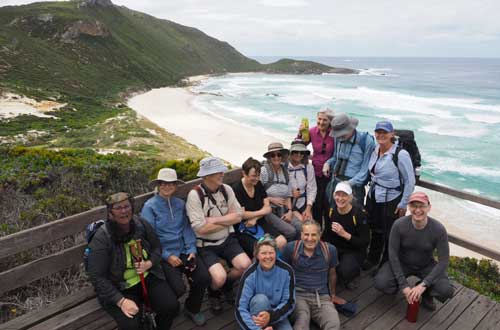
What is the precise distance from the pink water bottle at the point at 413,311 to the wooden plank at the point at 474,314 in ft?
1.07

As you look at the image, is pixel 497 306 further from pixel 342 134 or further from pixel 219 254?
pixel 219 254

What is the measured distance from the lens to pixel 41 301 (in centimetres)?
380

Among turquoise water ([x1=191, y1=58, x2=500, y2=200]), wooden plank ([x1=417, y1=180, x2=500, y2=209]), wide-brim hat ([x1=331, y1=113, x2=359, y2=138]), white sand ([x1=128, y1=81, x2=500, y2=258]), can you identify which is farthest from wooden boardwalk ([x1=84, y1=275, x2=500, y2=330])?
turquoise water ([x1=191, y1=58, x2=500, y2=200])

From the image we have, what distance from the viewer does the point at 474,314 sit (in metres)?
3.78

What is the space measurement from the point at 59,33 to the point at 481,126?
65909 millimetres

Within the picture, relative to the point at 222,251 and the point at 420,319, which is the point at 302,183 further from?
the point at 420,319

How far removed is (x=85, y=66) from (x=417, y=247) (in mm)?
61112

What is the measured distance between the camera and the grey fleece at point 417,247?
3.73 m

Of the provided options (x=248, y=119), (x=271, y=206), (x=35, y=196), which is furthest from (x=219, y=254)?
(x=248, y=119)

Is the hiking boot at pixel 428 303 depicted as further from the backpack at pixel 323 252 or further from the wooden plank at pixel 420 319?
the backpack at pixel 323 252

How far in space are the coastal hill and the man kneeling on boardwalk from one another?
560 inches

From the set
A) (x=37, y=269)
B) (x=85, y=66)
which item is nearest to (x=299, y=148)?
(x=37, y=269)

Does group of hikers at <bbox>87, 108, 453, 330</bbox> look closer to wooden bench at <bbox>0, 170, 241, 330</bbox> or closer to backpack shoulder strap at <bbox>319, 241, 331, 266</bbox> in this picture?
backpack shoulder strap at <bbox>319, 241, 331, 266</bbox>

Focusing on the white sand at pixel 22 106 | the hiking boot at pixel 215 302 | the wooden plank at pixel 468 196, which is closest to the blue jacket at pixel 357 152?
the wooden plank at pixel 468 196
